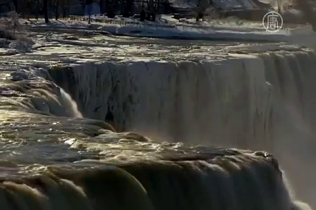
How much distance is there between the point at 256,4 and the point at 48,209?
59245mm

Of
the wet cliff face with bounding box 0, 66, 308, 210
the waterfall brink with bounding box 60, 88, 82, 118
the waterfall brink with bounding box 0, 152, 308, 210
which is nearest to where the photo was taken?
the waterfall brink with bounding box 0, 152, 308, 210

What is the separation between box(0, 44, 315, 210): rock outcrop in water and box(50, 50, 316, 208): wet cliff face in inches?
1.0

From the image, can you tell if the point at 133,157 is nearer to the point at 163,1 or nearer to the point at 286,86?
the point at 286,86

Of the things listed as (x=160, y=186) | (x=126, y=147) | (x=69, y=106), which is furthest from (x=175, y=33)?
(x=160, y=186)

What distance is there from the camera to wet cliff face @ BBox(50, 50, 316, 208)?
14.9 meters

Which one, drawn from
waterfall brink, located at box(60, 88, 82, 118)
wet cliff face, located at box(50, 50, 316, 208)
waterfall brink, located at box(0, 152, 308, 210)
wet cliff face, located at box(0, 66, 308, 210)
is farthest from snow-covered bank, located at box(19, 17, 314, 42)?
waterfall brink, located at box(0, 152, 308, 210)

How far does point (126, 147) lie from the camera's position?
8219 mm

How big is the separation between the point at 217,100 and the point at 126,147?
9.26 meters

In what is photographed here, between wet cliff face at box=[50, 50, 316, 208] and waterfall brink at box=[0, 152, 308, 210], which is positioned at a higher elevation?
waterfall brink at box=[0, 152, 308, 210]

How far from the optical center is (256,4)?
211 ft

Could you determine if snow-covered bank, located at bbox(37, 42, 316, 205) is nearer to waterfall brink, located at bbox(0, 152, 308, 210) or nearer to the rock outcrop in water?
the rock outcrop in water

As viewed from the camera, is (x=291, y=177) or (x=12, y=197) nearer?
(x=12, y=197)

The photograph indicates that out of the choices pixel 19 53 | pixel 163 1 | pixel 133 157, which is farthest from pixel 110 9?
pixel 133 157

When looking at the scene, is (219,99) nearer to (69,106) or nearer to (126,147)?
(69,106)
